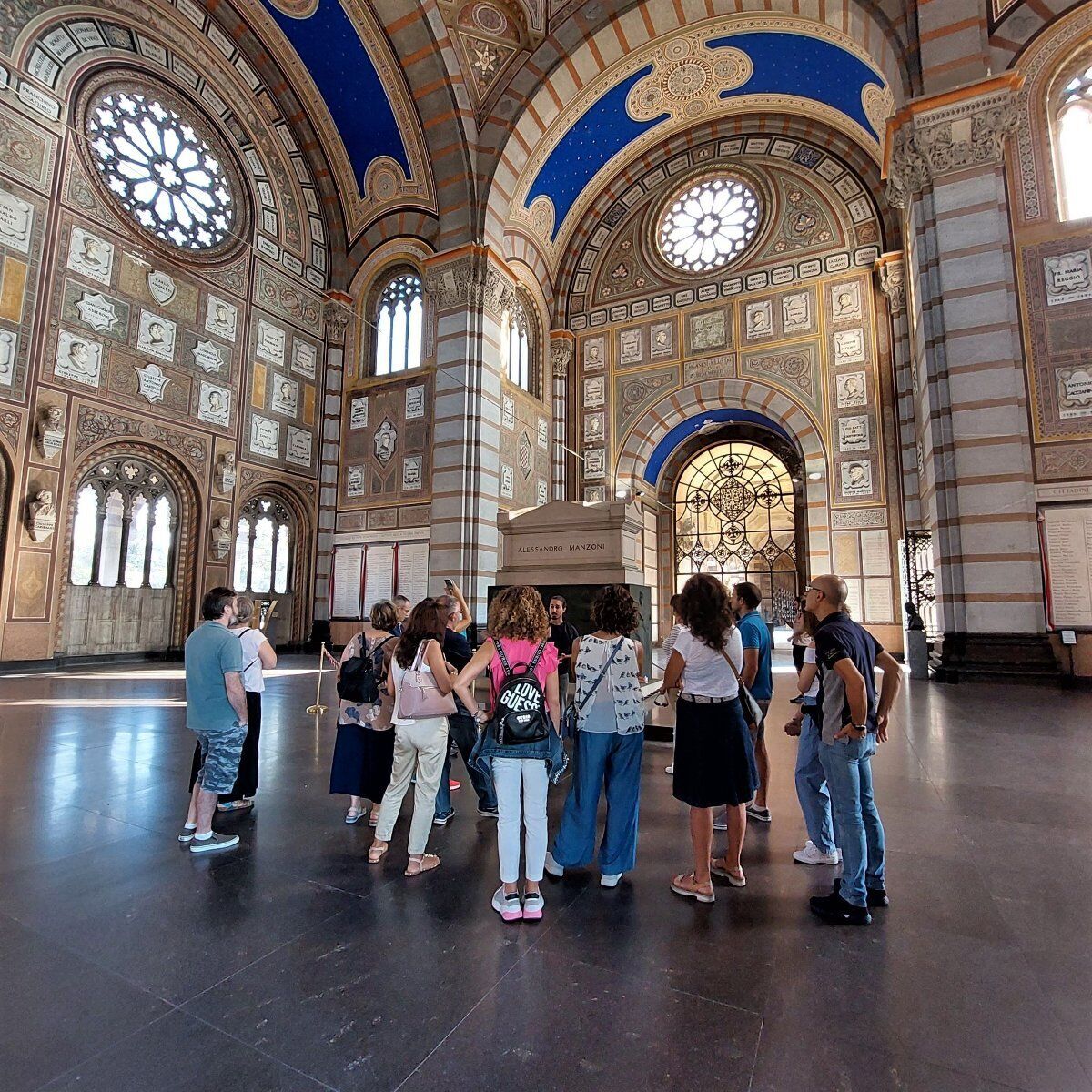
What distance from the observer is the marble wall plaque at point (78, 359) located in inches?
421

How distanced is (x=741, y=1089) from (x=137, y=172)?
16.7m

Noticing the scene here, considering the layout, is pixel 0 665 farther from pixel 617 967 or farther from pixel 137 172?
pixel 617 967

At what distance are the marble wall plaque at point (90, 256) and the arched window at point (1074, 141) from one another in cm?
1642

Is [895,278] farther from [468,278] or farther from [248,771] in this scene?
[248,771]

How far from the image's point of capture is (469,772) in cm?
356

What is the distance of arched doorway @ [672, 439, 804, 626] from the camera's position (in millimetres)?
19391

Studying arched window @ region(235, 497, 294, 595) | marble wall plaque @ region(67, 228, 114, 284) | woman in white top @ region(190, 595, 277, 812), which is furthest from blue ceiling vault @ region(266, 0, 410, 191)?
woman in white top @ region(190, 595, 277, 812)

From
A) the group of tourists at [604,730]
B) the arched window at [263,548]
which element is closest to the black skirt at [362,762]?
the group of tourists at [604,730]

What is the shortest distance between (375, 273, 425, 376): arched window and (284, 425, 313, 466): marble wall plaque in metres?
2.59

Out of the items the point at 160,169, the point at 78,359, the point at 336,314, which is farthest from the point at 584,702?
the point at 336,314

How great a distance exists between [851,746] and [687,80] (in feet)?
56.9

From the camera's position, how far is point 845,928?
7.65 ft

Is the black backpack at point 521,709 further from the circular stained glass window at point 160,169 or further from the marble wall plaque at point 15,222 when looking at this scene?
the circular stained glass window at point 160,169

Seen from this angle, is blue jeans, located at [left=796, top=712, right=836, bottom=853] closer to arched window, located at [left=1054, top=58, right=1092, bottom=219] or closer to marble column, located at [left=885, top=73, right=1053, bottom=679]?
marble column, located at [left=885, top=73, right=1053, bottom=679]
